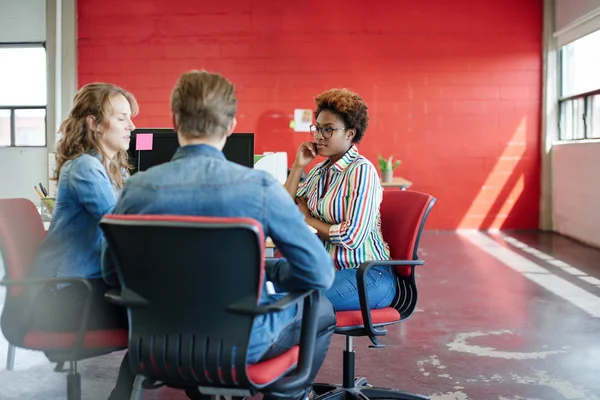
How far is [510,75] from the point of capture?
791cm

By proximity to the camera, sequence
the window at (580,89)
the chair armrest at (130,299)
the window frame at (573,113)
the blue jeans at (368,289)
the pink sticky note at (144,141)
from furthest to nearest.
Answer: the window frame at (573,113), the window at (580,89), the pink sticky note at (144,141), the blue jeans at (368,289), the chair armrest at (130,299)

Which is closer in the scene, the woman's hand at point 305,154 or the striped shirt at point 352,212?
the striped shirt at point 352,212

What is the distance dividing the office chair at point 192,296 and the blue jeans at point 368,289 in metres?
0.66

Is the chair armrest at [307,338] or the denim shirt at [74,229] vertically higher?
the denim shirt at [74,229]

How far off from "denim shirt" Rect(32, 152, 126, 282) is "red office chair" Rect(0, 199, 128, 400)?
2.9 inches

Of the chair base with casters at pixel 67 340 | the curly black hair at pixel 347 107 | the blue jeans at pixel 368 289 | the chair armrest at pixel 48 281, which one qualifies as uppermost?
the curly black hair at pixel 347 107

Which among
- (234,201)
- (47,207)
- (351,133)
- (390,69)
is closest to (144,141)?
(47,207)

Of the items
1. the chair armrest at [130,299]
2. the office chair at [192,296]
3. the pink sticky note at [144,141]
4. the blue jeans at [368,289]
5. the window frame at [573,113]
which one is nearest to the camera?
the office chair at [192,296]

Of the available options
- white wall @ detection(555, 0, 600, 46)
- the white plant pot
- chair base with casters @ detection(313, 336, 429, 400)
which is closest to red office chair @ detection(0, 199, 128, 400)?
chair base with casters @ detection(313, 336, 429, 400)

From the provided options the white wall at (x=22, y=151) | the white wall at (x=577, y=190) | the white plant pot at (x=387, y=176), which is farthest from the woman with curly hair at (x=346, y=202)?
the white wall at (x=22, y=151)

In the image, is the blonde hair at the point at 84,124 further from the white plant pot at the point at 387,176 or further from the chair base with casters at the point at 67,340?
the white plant pot at the point at 387,176

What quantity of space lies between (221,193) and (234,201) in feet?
0.11

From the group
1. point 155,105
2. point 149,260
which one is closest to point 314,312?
point 149,260

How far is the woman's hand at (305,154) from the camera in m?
2.77
